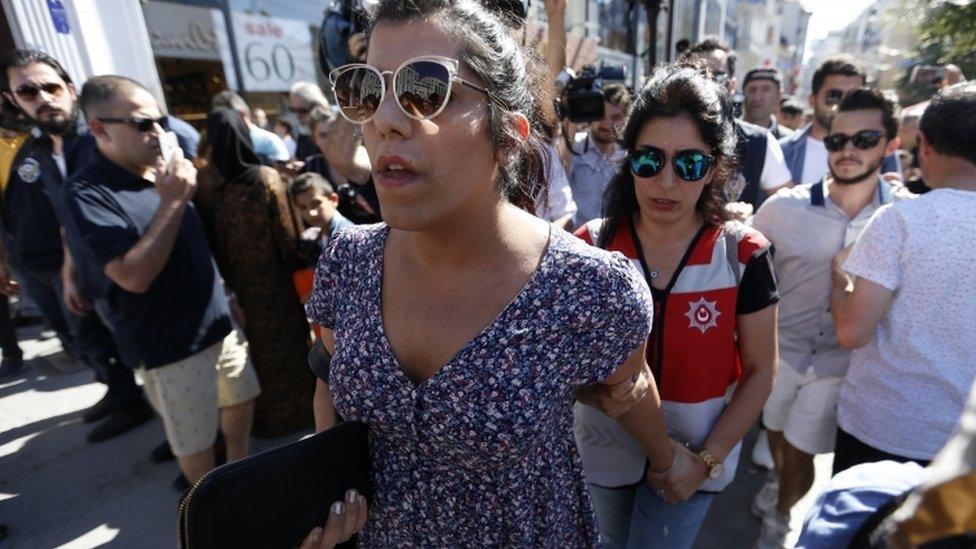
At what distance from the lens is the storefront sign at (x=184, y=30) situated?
5941 millimetres

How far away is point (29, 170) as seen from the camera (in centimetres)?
328

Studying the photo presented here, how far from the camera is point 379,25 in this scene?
1031mm

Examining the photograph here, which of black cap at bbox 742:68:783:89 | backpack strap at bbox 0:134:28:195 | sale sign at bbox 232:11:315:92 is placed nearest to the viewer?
backpack strap at bbox 0:134:28:195

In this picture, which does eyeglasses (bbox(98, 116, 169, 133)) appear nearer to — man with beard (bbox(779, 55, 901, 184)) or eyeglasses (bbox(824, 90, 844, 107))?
man with beard (bbox(779, 55, 901, 184))

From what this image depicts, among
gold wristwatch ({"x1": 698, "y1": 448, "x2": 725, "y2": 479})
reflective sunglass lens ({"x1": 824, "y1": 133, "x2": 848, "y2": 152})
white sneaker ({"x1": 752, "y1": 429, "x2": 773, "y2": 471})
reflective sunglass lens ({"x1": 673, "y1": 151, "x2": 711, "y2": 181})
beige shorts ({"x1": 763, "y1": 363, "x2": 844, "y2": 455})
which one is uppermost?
reflective sunglass lens ({"x1": 673, "y1": 151, "x2": 711, "y2": 181})

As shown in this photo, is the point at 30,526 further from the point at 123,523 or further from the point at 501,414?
the point at 501,414

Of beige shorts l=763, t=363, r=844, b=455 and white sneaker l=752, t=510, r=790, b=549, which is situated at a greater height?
beige shorts l=763, t=363, r=844, b=455

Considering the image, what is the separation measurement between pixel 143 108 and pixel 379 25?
1710mm

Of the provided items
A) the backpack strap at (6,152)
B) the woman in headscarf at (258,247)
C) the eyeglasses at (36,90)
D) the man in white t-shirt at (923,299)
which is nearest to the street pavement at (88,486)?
the woman in headscarf at (258,247)

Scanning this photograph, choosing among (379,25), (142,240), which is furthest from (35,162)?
(379,25)

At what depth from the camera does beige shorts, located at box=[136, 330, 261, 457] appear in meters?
2.34

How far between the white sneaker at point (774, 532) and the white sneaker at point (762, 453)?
47 centimetres

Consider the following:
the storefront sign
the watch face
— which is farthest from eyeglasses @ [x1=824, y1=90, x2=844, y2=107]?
the storefront sign

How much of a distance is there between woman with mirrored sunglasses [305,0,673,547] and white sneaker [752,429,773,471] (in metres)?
2.12
